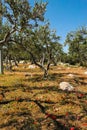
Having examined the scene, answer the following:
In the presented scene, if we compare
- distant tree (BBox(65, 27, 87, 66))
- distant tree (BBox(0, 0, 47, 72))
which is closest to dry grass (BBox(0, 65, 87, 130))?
distant tree (BBox(0, 0, 47, 72))

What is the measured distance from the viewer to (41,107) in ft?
54.2

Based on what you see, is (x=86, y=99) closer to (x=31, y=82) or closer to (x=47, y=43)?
(x=31, y=82)

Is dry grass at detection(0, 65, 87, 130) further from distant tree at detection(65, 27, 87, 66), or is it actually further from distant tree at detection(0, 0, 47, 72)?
distant tree at detection(65, 27, 87, 66)

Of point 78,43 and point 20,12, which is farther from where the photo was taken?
point 78,43

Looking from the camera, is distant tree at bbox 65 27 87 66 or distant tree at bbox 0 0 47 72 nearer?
distant tree at bbox 0 0 47 72

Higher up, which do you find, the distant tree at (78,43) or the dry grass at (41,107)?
the distant tree at (78,43)

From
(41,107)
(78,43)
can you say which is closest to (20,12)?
(41,107)

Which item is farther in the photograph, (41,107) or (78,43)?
(78,43)

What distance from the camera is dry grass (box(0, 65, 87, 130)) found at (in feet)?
44.1

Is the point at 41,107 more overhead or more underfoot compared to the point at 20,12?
more underfoot

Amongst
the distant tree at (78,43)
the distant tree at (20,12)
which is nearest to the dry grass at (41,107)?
the distant tree at (20,12)

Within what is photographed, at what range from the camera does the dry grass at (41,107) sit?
529 inches

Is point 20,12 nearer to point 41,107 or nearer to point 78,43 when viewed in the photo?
point 41,107

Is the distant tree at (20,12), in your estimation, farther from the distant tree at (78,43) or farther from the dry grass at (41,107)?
the distant tree at (78,43)
